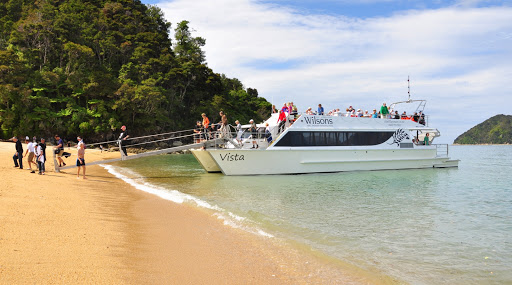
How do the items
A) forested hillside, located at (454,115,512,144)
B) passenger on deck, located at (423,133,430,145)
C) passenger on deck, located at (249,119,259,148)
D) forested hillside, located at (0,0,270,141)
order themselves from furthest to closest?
forested hillside, located at (454,115,512,144), forested hillside, located at (0,0,270,141), passenger on deck, located at (423,133,430,145), passenger on deck, located at (249,119,259,148)

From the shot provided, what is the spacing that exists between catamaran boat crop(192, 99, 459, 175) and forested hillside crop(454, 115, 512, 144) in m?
160

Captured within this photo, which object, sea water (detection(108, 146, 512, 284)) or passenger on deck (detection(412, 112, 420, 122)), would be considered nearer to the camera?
sea water (detection(108, 146, 512, 284))

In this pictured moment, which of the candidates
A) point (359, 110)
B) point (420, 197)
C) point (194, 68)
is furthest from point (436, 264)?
point (194, 68)

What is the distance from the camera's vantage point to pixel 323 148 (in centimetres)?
1905

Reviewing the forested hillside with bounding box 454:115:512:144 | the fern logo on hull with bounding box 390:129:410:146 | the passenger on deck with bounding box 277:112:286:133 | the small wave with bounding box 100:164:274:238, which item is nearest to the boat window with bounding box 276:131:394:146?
the fern logo on hull with bounding box 390:129:410:146

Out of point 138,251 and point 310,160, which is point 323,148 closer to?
point 310,160

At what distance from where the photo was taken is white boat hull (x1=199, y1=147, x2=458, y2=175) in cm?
1733

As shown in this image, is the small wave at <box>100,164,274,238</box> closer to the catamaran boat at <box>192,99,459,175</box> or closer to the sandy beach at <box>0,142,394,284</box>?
the sandy beach at <box>0,142,394,284</box>

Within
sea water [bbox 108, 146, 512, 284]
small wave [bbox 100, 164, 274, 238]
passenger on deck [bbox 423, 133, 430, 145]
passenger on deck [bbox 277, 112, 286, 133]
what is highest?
passenger on deck [bbox 277, 112, 286, 133]

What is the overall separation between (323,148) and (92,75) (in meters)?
30.9

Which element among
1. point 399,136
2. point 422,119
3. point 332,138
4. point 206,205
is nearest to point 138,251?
point 206,205

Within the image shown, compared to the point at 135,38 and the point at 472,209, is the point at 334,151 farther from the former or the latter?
the point at 135,38

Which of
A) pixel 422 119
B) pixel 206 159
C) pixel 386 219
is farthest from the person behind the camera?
pixel 422 119

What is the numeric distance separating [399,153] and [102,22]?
42.2 m
